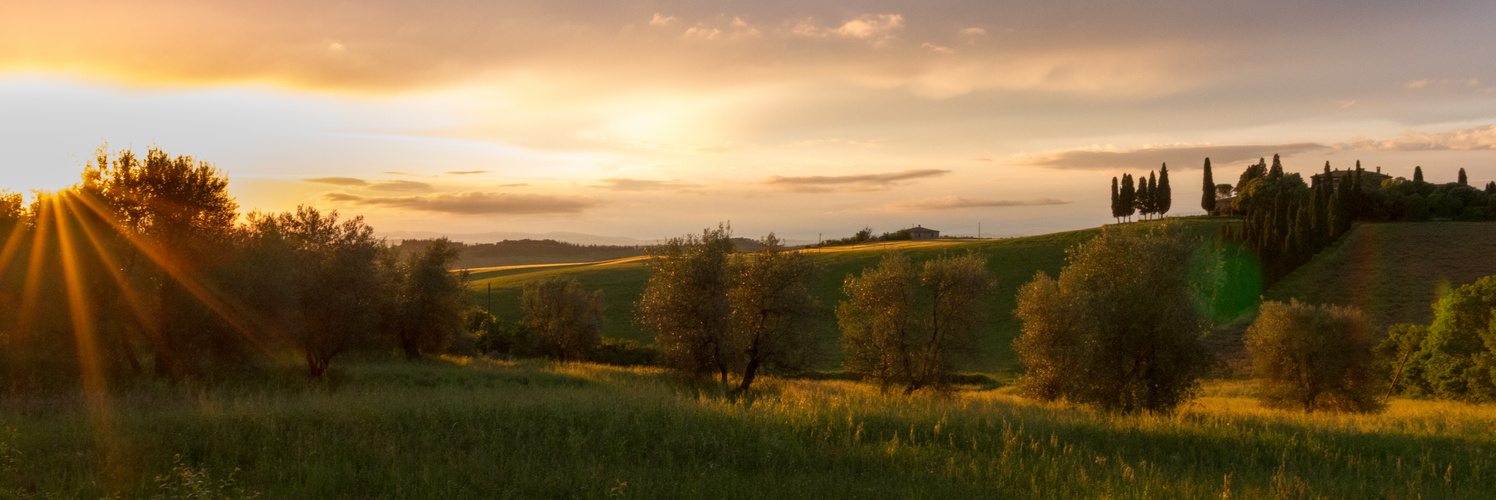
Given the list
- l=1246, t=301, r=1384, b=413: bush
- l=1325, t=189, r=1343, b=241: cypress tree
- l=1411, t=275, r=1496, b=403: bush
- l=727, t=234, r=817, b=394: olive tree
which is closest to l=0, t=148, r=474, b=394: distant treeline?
l=727, t=234, r=817, b=394: olive tree

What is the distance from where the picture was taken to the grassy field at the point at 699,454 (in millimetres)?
7887

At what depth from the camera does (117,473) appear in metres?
8.16

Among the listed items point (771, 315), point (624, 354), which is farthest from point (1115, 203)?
point (771, 315)

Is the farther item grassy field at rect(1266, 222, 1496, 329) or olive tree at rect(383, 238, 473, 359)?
grassy field at rect(1266, 222, 1496, 329)

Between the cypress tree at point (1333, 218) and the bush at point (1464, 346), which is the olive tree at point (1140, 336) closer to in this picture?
the bush at point (1464, 346)

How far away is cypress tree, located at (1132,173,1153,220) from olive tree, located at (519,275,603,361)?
390 ft

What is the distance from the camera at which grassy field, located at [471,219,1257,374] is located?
214ft

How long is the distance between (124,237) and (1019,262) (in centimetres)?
9271

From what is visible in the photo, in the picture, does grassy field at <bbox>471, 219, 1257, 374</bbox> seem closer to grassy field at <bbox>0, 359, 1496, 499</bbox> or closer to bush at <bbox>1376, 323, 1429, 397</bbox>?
bush at <bbox>1376, 323, 1429, 397</bbox>

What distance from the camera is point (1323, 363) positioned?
32.8 meters

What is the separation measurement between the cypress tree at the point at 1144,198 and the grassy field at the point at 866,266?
13.6m

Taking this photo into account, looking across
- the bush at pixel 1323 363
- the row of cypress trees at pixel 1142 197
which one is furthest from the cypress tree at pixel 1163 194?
the bush at pixel 1323 363

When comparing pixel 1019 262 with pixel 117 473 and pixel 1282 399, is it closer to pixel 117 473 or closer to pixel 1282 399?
pixel 1282 399

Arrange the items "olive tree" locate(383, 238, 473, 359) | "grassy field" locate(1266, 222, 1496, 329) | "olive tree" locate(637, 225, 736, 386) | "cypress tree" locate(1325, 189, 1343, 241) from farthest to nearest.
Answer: "cypress tree" locate(1325, 189, 1343, 241) → "grassy field" locate(1266, 222, 1496, 329) → "olive tree" locate(383, 238, 473, 359) → "olive tree" locate(637, 225, 736, 386)
